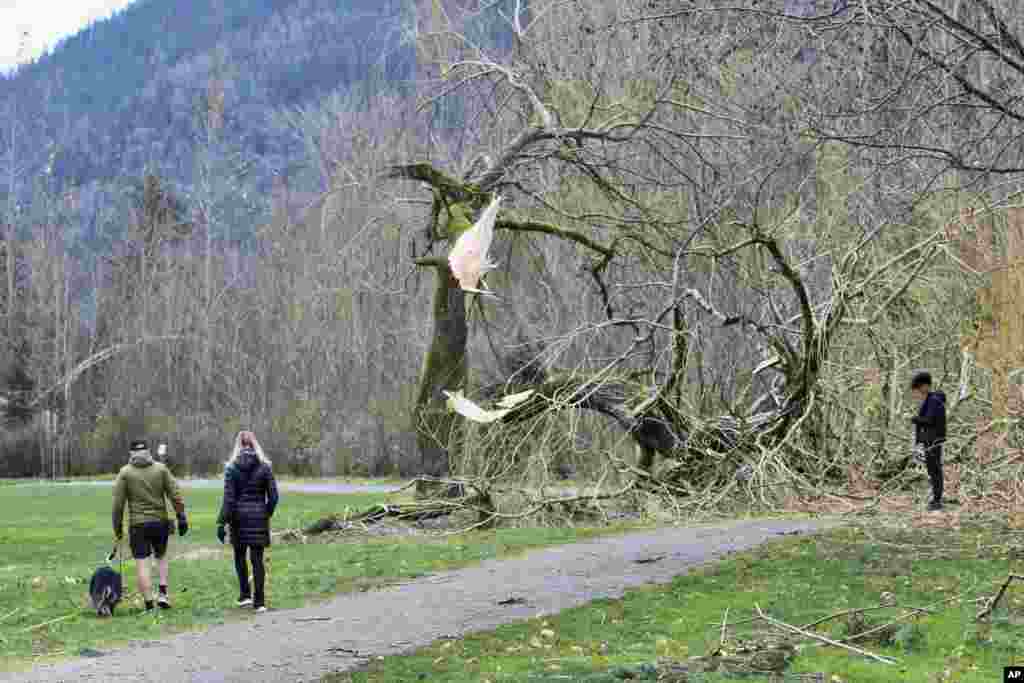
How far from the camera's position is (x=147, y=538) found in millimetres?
13078

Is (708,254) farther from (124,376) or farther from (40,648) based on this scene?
(124,376)

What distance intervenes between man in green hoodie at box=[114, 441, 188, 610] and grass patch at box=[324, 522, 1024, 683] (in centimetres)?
419

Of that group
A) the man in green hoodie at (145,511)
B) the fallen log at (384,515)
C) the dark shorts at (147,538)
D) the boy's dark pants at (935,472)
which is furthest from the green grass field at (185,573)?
the boy's dark pants at (935,472)

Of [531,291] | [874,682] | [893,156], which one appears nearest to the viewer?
[874,682]

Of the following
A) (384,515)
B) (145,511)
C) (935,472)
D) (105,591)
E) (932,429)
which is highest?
(932,429)

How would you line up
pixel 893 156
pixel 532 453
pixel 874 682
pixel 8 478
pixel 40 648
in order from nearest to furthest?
pixel 874 682 → pixel 40 648 → pixel 893 156 → pixel 532 453 → pixel 8 478

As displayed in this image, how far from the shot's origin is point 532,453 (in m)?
18.2

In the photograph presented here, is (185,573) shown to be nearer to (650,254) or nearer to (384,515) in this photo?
(384,515)

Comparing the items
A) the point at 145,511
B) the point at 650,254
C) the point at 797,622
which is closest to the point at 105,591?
the point at 145,511

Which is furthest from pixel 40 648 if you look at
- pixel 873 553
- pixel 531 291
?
pixel 531 291

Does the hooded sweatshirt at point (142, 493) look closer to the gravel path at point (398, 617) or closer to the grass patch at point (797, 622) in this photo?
the gravel path at point (398, 617)

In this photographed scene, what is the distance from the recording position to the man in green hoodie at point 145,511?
1298cm

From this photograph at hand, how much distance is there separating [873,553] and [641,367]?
7689mm

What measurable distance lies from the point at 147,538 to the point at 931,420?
968cm
